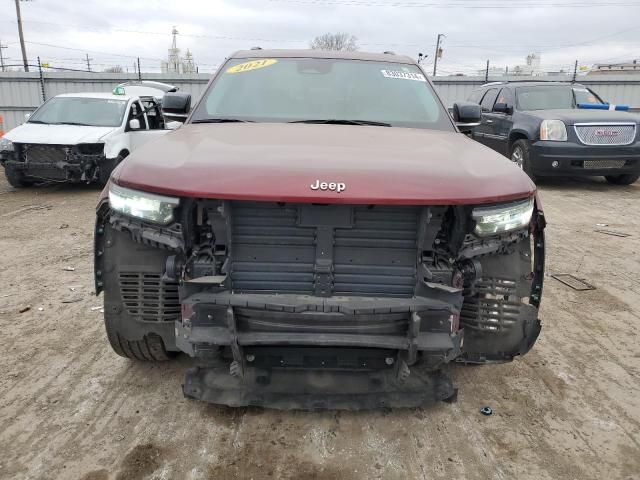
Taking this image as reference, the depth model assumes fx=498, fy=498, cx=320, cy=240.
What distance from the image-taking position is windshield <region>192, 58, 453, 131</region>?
123 inches

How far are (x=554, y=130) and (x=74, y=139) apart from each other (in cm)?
798

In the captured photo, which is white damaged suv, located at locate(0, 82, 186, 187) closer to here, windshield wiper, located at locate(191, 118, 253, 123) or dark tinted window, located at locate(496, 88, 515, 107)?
windshield wiper, located at locate(191, 118, 253, 123)

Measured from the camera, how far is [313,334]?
6.97 ft

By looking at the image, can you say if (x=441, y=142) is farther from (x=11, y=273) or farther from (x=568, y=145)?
(x=568, y=145)

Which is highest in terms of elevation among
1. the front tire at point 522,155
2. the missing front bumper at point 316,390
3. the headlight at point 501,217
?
the headlight at point 501,217

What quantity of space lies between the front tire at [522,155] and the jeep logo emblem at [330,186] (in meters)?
7.60

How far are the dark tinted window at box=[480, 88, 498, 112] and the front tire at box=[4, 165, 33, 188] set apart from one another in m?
8.92

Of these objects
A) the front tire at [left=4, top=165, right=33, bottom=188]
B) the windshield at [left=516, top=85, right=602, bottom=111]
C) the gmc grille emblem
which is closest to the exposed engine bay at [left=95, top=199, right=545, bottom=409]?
the gmc grille emblem

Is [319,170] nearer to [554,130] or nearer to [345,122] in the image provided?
[345,122]

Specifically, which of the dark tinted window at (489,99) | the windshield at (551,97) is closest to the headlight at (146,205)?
the windshield at (551,97)

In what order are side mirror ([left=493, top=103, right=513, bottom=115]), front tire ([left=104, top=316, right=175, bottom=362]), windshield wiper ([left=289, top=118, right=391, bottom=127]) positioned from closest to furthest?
1. front tire ([left=104, top=316, right=175, bottom=362])
2. windshield wiper ([left=289, top=118, right=391, bottom=127])
3. side mirror ([left=493, top=103, right=513, bottom=115])

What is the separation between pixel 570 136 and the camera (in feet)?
27.5

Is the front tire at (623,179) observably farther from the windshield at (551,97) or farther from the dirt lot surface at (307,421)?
the dirt lot surface at (307,421)

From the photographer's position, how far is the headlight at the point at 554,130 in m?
8.41
